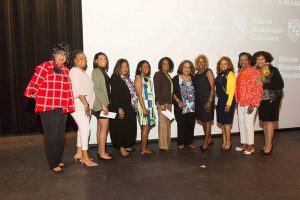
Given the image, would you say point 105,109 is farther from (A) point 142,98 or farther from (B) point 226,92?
(B) point 226,92

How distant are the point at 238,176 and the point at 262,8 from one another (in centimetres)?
369

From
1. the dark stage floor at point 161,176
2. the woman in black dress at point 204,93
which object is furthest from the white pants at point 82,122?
the woman in black dress at point 204,93

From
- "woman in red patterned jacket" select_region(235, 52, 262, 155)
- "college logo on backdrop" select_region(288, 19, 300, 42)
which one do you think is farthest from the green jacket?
"college logo on backdrop" select_region(288, 19, 300, 42)

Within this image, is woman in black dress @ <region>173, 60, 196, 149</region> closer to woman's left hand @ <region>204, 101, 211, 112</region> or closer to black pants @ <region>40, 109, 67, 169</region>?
woman's left hand @ <region>204, 101, 211, 112</region>

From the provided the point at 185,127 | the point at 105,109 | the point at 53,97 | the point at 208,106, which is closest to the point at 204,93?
the point at 208,106

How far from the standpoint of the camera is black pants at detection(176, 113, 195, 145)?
15.5ft

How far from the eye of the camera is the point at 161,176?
3.44 m

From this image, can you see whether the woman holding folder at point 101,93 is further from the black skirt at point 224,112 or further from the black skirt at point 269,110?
the black skirt at point 269,110

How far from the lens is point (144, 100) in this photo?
4453 millimetres

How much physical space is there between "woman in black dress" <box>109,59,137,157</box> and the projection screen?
81 cm

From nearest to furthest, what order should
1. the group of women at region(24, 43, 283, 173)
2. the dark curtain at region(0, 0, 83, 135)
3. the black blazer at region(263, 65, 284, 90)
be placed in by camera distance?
the group of women at region(24, 43, 283, 173) → the black blazer at region(263, 65, 284, 90) → the dark curtain at region(0, 0, 83, 135)

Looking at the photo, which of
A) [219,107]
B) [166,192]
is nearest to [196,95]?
[219,107]

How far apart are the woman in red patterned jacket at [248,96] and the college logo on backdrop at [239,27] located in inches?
50.6

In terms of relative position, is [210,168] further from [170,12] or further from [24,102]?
[24,102]
